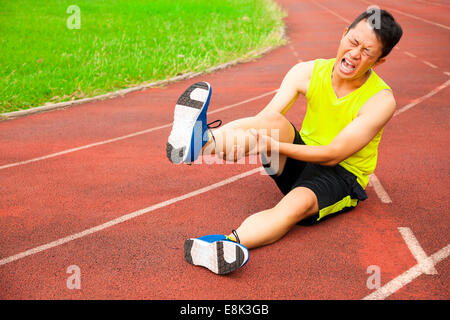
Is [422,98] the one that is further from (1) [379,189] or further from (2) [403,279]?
(2) [403,279]

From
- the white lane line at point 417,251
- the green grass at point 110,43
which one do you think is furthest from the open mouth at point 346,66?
the green grass at point 110,43

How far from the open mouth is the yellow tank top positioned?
0.18 metres

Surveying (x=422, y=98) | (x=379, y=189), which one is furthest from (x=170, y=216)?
(x=422, y=98)

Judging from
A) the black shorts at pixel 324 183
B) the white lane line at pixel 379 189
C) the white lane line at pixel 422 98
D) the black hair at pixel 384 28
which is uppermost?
the black hair at pixel 384 28

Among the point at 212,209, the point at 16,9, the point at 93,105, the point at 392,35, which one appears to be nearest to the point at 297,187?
the point at 212,209

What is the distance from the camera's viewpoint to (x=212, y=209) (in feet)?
13.3

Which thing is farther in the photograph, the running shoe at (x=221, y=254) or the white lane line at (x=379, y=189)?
the white lane line at (x=379, y=189)

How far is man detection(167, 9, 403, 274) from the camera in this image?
10.1 feet

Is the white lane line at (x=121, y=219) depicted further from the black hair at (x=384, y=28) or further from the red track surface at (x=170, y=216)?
the black hair at (x=384, y=28)

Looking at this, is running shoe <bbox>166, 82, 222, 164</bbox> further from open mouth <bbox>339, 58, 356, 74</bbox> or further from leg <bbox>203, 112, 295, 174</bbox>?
open mouth <bbox>339, 58, 356, 74</bbox>

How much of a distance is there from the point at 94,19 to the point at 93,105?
29.0 ft

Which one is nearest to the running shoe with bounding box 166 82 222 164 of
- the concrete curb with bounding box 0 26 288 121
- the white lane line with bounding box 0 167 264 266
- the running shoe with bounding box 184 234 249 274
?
the running shoe with bounding box 184 234 249 274

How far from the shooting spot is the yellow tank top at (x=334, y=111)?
3373mm
